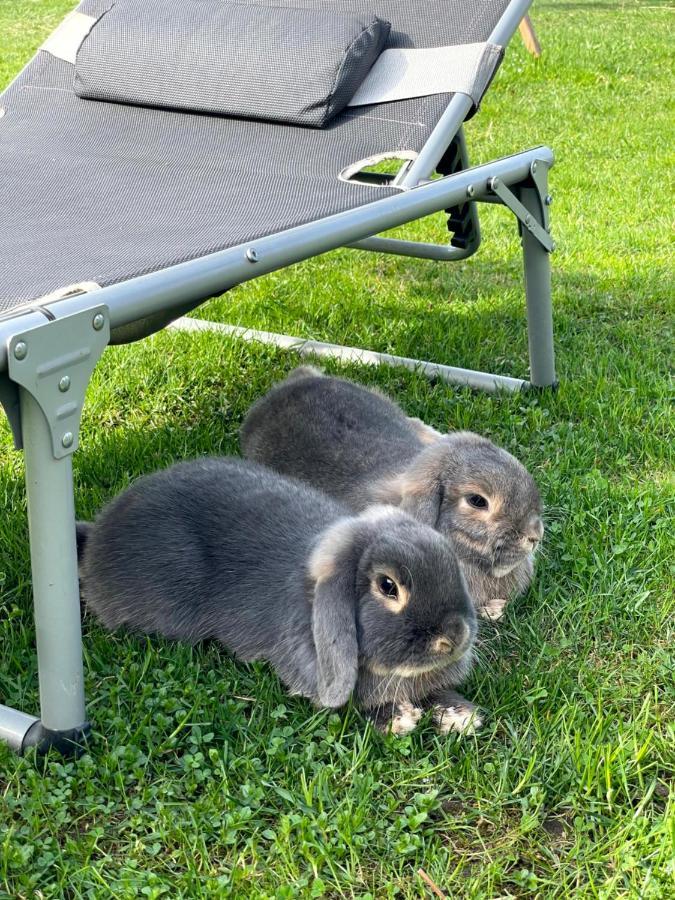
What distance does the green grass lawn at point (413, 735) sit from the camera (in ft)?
5.68

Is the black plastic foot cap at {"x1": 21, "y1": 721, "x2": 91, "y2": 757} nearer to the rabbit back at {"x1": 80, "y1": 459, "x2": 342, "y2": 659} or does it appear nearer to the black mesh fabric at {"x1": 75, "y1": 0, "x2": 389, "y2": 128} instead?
the rabbit back at {"x1": 80, "y1": 459, "x2": 342, "y2": 659}

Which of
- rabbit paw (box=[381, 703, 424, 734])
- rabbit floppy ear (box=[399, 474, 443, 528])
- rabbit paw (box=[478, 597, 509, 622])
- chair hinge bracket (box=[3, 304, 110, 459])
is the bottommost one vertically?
rabbit paw (box=[478, 597, 509, 622])

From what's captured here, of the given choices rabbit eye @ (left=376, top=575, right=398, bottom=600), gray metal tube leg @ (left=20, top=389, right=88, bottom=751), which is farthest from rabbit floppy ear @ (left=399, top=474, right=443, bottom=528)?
gray metal tube leg @ (left=20, top=389, right=88, bottom=751)

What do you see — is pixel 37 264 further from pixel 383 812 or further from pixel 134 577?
pixel 383 812

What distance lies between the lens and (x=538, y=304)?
135 inches

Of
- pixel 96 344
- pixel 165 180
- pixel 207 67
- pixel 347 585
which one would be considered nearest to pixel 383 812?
pixel 347 585

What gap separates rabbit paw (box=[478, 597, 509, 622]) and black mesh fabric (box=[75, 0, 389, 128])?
1.79 m

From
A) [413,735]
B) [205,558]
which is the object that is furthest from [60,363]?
[413,735]

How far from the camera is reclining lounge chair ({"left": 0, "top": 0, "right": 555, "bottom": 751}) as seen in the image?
246cm

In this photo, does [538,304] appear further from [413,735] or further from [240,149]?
[413,735]

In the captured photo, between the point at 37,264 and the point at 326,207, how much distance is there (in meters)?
0.78

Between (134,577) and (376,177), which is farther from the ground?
(376,177)

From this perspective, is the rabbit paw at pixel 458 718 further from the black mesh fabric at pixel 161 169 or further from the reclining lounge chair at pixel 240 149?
the black mesh fabric at pixel 161 169

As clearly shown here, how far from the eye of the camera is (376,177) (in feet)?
11.0
